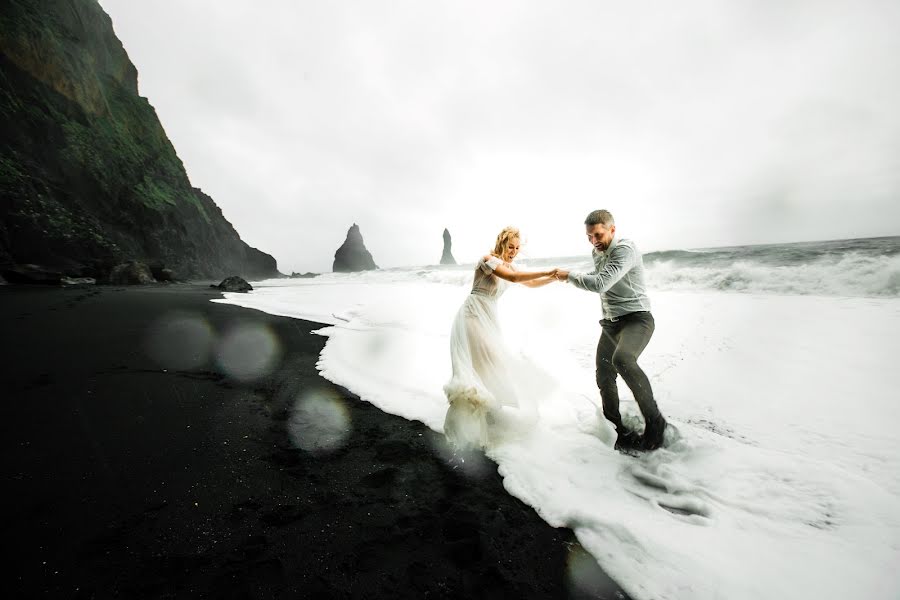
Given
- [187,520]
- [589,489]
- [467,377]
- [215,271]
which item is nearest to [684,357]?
[589,489]

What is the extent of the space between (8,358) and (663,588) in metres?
8.13

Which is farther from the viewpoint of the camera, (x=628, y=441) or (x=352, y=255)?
(x=352, y=255)

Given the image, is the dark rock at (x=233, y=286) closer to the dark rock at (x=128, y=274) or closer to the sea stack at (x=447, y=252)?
the dark rock at (x=128, y=274)

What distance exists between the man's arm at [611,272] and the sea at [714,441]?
137 centimetres

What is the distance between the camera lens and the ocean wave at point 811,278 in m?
8.05

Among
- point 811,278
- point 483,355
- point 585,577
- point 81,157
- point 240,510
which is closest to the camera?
point 585,577

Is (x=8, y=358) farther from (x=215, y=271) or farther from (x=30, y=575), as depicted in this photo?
(x=215, y=271)

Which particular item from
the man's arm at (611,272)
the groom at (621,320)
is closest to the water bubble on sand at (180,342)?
the man's arm at (611,272)

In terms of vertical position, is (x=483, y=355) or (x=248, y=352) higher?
(x=483, y=355)

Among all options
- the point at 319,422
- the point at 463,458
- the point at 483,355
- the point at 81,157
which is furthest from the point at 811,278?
the point at 81,157

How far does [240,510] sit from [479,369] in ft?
7.38

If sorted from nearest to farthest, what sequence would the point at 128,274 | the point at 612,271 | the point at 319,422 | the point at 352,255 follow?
1. the point at 612,271
2. the point at 319,422
3. the point at 128,274
4. the point at 352,255

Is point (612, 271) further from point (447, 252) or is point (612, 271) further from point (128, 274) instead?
point (447, 252)

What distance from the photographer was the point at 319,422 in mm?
3625
